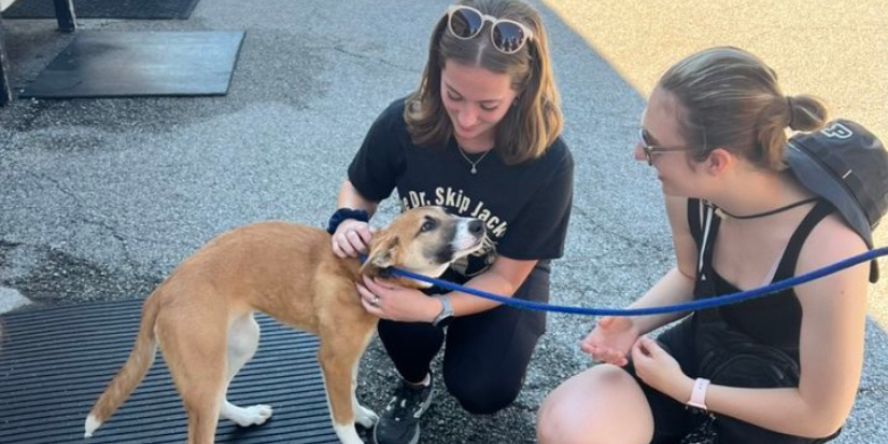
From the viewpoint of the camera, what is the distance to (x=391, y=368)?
346 cm

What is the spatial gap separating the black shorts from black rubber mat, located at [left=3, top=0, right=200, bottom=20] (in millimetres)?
6628

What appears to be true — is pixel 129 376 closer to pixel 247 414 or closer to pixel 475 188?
pixel 247 414

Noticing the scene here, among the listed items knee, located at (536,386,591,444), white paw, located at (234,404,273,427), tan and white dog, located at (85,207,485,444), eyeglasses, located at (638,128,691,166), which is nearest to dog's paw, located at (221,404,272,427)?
white paw, located at (234,404,273,427)

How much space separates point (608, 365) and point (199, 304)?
1.33 metres

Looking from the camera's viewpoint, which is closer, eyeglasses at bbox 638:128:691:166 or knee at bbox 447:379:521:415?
eyeglasses at bbox 638:128:691:166

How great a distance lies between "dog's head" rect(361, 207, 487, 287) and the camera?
2455 millimetres

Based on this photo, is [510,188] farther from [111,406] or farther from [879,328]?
[879,328]

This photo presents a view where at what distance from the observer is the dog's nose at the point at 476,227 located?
8.07 feet

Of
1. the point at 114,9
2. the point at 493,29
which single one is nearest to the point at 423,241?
the point at 493,29

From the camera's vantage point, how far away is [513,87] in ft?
8.09

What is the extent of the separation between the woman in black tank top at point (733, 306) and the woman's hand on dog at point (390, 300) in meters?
0.54

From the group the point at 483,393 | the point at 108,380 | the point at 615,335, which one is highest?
the point at 615,335

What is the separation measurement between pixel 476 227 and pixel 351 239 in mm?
419

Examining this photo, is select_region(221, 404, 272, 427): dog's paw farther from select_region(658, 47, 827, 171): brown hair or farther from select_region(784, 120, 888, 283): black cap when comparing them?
select_region(784, 120, 888, 283): black cap
